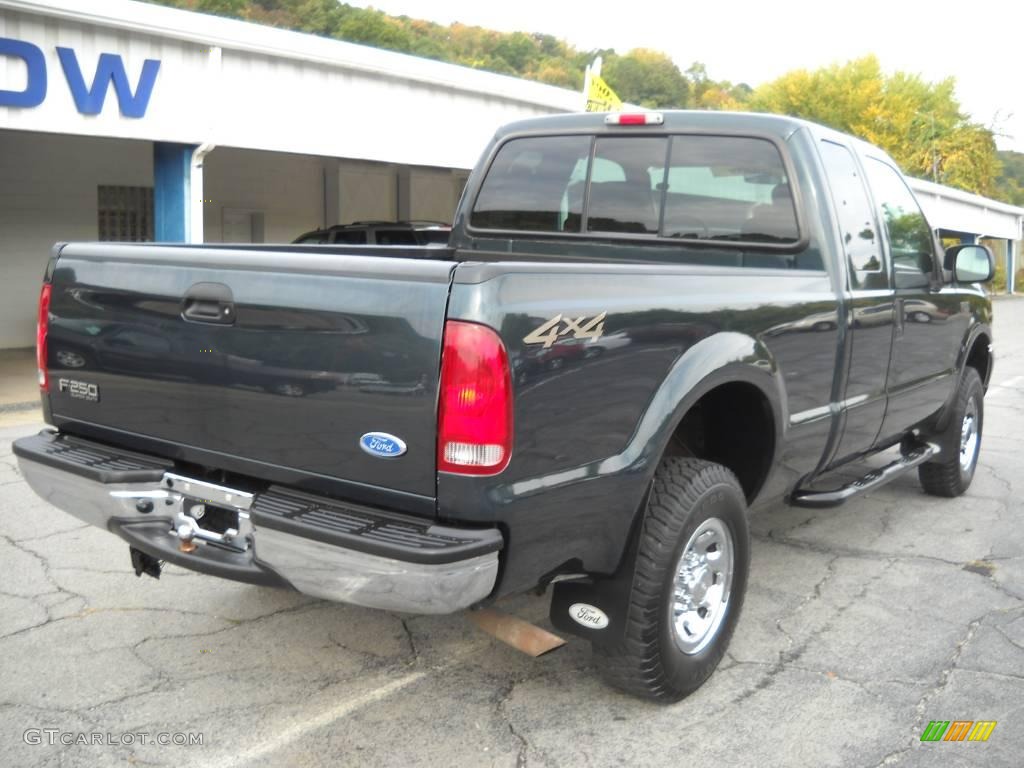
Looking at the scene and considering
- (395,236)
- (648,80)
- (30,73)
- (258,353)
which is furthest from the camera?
(648,80)

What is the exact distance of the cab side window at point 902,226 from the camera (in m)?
4.88

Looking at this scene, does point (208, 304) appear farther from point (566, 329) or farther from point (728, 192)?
point (728, 192)

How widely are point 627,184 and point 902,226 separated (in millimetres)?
1589

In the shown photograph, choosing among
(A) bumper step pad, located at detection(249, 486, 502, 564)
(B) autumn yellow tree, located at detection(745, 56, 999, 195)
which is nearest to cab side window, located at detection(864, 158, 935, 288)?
(A) bumper step pad, located at detection(249, 486, 502, 564)

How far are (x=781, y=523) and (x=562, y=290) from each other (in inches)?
133

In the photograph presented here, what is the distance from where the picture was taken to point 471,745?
122 inches

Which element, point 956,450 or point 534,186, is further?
point 956,450

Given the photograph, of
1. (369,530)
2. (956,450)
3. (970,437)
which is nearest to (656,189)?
(369,530)

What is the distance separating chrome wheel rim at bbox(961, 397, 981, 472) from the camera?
621 cm

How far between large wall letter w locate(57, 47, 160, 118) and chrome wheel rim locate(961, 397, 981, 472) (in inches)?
352

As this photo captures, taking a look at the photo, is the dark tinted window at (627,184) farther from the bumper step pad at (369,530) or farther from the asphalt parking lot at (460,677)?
the bumper step pad at (369,530)

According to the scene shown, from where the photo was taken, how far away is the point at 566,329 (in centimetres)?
277

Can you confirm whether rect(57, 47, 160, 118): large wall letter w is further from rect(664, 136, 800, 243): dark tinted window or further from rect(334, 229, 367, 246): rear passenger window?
rect(664, 136, 800, 243): dark tinted window
